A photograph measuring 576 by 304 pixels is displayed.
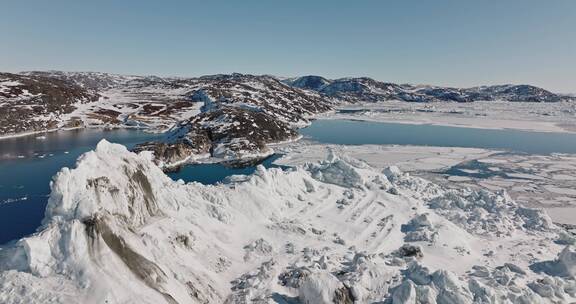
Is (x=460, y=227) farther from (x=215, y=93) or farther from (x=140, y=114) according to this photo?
(x=215, y=93)

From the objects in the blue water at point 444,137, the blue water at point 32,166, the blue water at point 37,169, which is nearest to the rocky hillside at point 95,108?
the blue water at point 37,169

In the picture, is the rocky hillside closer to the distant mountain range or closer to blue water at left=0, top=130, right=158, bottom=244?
the distant mountain range

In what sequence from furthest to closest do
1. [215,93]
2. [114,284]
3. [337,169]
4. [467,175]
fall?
[215,93] < [467,175] < [337,169] < [114,284]

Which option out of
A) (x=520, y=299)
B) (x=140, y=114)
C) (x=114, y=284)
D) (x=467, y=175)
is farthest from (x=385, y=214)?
(x=140, y=114)

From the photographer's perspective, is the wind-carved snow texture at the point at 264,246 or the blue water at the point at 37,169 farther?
the blue water at the point at 37,169

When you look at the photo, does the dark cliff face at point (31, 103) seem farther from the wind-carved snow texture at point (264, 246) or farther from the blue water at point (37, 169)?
the wind-carved snow texture at point (264, 246)

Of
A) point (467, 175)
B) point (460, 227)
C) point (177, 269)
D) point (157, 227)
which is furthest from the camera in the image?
point (467, 175)
